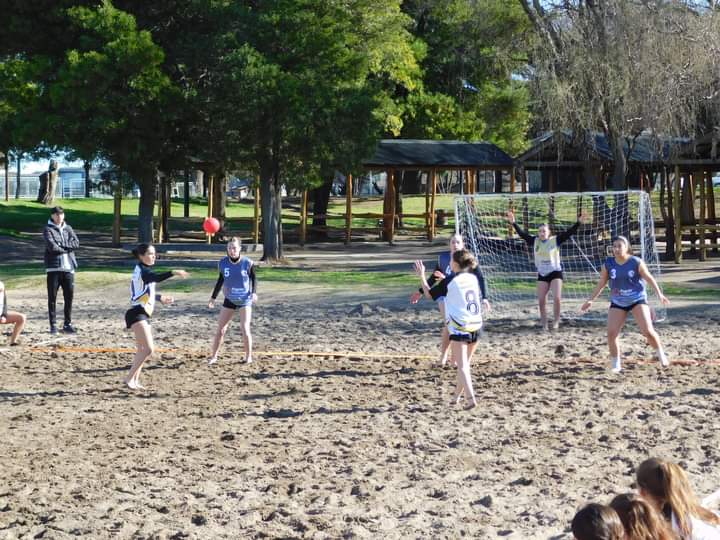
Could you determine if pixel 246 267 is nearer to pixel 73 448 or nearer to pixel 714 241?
pixel 73 448

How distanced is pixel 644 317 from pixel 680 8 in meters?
16.1

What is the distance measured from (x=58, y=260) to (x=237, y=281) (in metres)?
4.12

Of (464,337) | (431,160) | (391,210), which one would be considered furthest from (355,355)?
(391,210)

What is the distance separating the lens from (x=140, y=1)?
26125mm

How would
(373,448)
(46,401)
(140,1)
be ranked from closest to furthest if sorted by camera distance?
(373,448) < (46,401) < (140,1)

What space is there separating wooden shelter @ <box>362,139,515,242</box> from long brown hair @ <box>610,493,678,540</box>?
28.9 m

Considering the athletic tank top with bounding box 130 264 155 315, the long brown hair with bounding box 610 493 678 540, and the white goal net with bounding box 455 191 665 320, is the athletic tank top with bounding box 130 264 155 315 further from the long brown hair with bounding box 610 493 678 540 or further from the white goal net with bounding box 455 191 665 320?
the long brown hair with bounding box 610 493 678 540

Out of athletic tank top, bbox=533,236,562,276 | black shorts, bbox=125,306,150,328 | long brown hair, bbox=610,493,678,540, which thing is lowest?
long brown hair, bbox=610,493,678,540

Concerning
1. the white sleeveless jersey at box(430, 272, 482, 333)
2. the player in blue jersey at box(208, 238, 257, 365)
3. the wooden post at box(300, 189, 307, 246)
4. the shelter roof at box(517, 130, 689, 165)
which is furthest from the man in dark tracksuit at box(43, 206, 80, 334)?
the wooden post at box(300, 189, 307, 246)

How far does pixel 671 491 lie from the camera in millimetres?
4277

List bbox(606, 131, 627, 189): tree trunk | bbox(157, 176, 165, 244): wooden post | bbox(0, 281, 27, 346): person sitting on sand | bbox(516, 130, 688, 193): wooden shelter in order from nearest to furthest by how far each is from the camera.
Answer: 1. bbox(0, 281, 27, 346): person sitting on sand
2. bbox(606, 131, 627, 189): tree trunk
3. bbox(516, 130, 688, 193): wooden shelter
4. bbox(157, 176, 165, 244): wooden post

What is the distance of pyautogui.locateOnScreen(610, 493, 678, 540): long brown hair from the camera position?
387 centimetres

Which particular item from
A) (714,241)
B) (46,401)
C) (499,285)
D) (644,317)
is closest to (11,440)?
(46,401)

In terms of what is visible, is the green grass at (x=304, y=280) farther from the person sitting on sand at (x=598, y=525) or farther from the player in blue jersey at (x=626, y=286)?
the person sitting on sand at (x=598, y=525)
